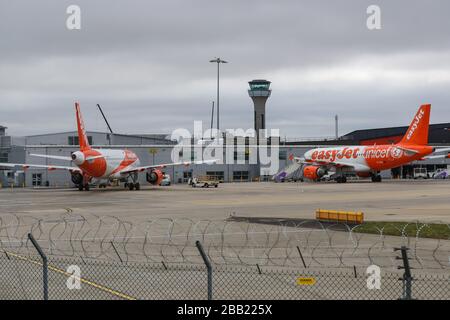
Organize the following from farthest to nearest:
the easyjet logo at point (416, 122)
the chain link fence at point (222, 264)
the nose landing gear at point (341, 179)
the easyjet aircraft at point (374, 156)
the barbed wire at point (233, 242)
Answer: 1. the nose landing gear at point (341, 179)
2. the easyjet aircraft at point (374, 156)
3. the easyjet logo at point (416, 122)
4. the barbed wire at point (233, 242)
5. the chain link fence at point (222, 264)

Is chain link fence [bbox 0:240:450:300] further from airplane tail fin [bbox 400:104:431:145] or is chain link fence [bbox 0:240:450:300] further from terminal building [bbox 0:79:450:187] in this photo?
terminal building [bbox 0:79:450:187]

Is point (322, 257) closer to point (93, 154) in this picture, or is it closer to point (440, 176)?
point (93, 154)

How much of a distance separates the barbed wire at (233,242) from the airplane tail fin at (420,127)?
59.2m

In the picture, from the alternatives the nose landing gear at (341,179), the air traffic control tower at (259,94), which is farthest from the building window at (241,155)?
the air traffic control tower at (259,94)

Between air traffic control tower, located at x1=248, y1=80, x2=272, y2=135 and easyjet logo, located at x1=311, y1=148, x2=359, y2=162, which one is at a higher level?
air traffic control tower, located at x1=248, y1=80, x2=272, y2=135

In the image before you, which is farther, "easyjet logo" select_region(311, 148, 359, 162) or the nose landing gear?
the nose landing gear

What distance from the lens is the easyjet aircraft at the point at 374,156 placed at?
88562mm

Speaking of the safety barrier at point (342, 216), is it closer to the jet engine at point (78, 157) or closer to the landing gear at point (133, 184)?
the jet engine at point (78, 157)

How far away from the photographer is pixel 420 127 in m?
88.8

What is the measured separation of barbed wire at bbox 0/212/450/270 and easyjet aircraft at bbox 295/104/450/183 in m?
59.7

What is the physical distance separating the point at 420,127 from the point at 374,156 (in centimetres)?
846

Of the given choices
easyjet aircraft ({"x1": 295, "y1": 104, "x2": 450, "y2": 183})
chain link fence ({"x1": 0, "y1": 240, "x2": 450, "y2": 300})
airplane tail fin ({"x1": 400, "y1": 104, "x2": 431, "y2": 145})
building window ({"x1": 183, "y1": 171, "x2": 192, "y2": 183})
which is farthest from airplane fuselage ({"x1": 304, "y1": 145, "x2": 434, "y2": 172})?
chain link fence ({"x1": 0, "y1": 240, "x2": 450, "y2": 300})

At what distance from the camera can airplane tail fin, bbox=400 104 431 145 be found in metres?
87.3

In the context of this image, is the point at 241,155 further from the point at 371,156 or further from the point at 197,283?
the point at 197,283
